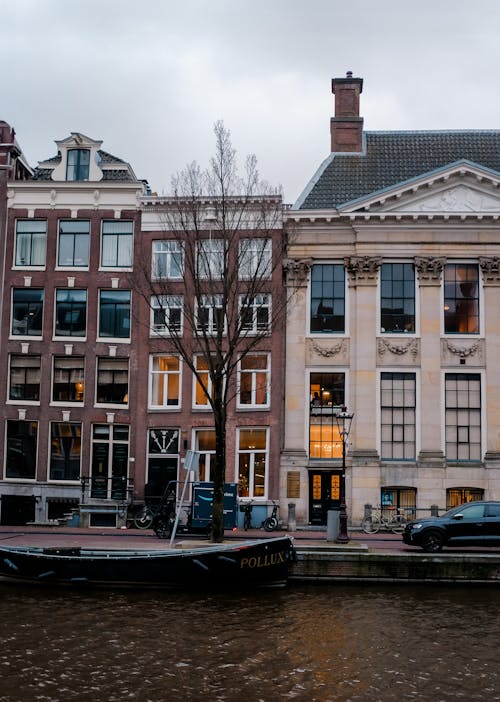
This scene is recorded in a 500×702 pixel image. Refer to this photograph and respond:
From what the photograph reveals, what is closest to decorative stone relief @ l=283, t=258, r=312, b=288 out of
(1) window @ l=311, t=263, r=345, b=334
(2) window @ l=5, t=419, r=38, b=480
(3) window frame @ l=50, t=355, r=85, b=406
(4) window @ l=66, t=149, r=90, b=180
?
(1) window @ l=311, t=263, r=345, b=334

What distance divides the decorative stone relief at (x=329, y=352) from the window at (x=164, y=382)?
575 cm

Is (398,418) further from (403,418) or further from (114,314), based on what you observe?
(114,314)

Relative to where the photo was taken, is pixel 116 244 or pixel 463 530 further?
pixel 116 244

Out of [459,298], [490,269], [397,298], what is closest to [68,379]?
[397,298]

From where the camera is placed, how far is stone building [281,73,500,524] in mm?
35625

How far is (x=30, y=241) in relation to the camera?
3903cm

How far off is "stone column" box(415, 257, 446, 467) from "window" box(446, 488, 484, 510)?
4.36ft

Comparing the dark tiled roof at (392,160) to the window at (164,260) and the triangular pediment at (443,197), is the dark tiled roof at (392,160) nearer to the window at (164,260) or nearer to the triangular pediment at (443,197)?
the triangular pediment at (443,197)

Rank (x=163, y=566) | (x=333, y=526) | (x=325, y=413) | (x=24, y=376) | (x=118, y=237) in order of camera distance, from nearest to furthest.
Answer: (x=163, y=566) → (x=333, y=526) → (x=325, y=413) → (x=24, y=376) → (x=118, y=237)

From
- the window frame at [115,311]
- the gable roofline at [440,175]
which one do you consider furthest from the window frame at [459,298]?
the window frame at [115,311]

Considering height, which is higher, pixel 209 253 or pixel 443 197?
pixel 443 197

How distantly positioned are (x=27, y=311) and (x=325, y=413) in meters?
14.0

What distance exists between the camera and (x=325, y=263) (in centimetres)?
3744

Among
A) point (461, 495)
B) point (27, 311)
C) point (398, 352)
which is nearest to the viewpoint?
point (461, 495)
